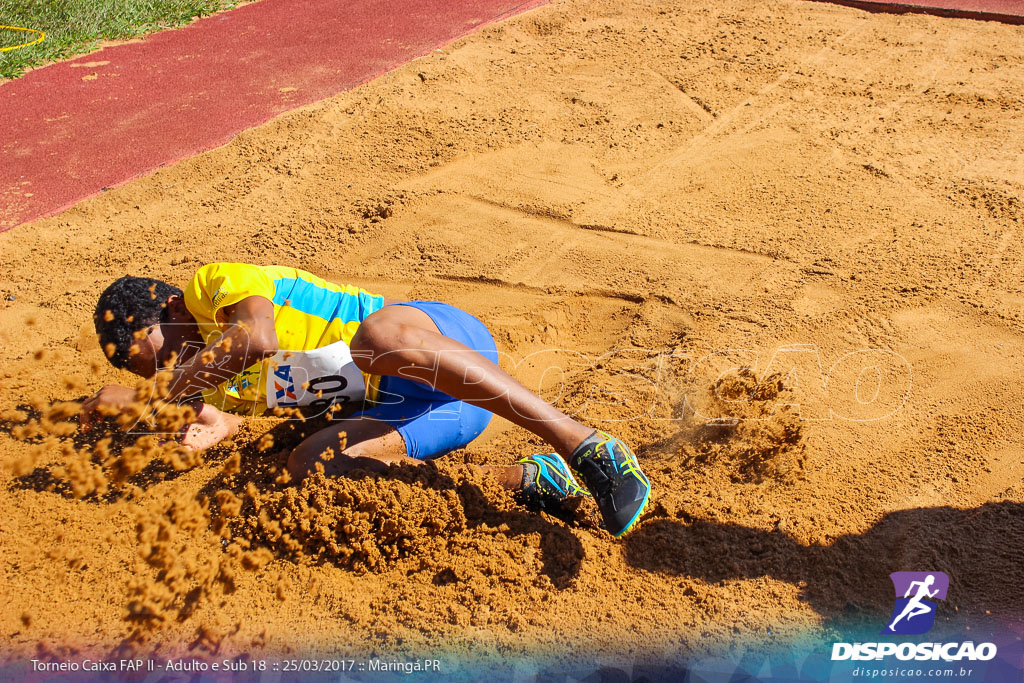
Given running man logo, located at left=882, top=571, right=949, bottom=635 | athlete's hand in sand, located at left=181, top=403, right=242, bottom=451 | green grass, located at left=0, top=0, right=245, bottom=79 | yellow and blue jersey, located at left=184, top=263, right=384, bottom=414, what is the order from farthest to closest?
green grass, located at left=0, top=0, right=245, bottom=79 < athlete's hand in sand, located at left=181, top=403, right=242, bottom=451 < yellow and blue jersey, located at left=184, top=263, right=384, bottom=414 < running man logo, located at left=882, top=571, right=949, bottom=635

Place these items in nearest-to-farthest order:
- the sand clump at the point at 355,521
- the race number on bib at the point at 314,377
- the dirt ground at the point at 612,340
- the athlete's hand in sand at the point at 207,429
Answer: the dirt ground at the point at 612,340 < the sand clump at the point at 355,521 < the race number on bib at the point at 314,377 < the athlete's hand in sand at the point at 207,429

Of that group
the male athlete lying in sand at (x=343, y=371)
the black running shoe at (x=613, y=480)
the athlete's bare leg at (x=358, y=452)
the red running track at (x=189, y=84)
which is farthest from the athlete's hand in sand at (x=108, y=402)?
the red running track at (x=189, y=84)

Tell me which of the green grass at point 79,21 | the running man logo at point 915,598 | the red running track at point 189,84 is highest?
the green grass at point 79,21

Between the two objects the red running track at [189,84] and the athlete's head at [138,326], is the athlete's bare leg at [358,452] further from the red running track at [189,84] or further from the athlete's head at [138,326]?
the red running track at [189,84]

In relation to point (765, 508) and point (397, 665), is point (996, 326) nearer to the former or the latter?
point (765, 508)

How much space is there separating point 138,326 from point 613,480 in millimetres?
1746

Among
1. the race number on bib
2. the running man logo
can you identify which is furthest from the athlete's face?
the running man logo

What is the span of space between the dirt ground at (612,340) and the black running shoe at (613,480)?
0.20 meters

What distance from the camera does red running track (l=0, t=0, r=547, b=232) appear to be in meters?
5.18

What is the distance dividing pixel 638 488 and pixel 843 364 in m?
1.41

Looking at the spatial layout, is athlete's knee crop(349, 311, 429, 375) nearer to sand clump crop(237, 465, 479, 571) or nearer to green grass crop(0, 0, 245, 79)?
sand clump crop(237, 465, 479, 571)

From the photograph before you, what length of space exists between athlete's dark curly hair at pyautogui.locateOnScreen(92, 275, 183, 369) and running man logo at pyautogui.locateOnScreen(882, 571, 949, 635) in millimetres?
2658

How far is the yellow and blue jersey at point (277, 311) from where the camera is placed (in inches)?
107

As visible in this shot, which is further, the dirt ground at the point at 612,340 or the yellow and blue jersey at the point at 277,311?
the yellow and blue jersey at the point at 277,311
